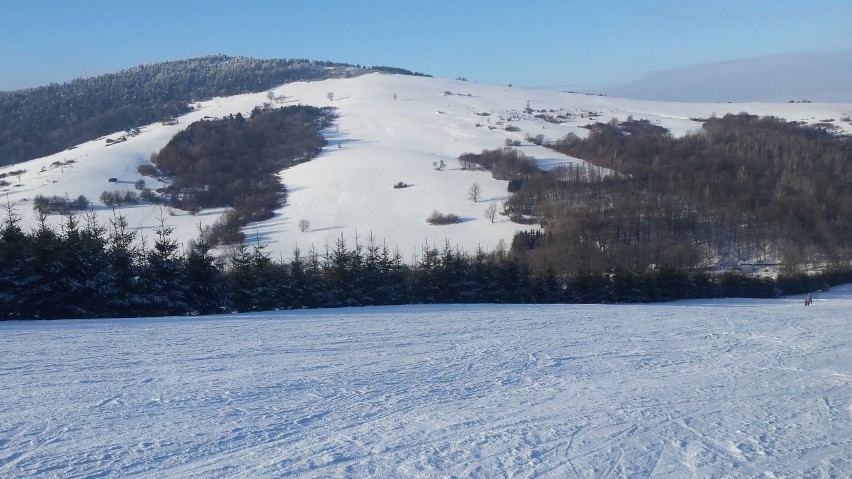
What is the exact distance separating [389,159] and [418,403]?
5575 centimetres

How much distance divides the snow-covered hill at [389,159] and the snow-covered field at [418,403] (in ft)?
90.7

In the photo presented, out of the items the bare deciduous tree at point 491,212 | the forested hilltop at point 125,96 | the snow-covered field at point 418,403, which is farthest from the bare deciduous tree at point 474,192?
the forested hilltop at point 125,96

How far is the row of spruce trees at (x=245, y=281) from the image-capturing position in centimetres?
1872

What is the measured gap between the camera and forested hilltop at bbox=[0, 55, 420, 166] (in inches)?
2975

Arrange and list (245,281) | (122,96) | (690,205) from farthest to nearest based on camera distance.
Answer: (122,96), (690,205), (245,281)

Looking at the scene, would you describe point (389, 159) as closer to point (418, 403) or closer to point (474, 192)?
point (474, 192)

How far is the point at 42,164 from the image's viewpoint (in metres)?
62.4

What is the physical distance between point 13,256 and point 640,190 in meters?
45.3

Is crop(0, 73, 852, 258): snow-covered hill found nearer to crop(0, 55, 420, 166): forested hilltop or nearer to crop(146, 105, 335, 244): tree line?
crop(146, 105, 335, 244): tree line

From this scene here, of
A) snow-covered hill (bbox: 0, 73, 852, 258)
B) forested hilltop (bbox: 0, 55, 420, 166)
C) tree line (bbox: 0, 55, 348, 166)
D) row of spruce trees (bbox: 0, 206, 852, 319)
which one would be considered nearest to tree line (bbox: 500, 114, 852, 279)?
row of spruce trees (bbox: 0, 206, 852, 319)

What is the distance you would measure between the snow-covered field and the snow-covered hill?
27.6 metres

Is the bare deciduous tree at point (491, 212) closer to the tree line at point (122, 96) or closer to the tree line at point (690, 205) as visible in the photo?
the tree line at point (690, 205)

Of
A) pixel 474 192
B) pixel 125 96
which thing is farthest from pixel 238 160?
pixel 125 96

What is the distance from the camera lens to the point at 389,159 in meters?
62.8
